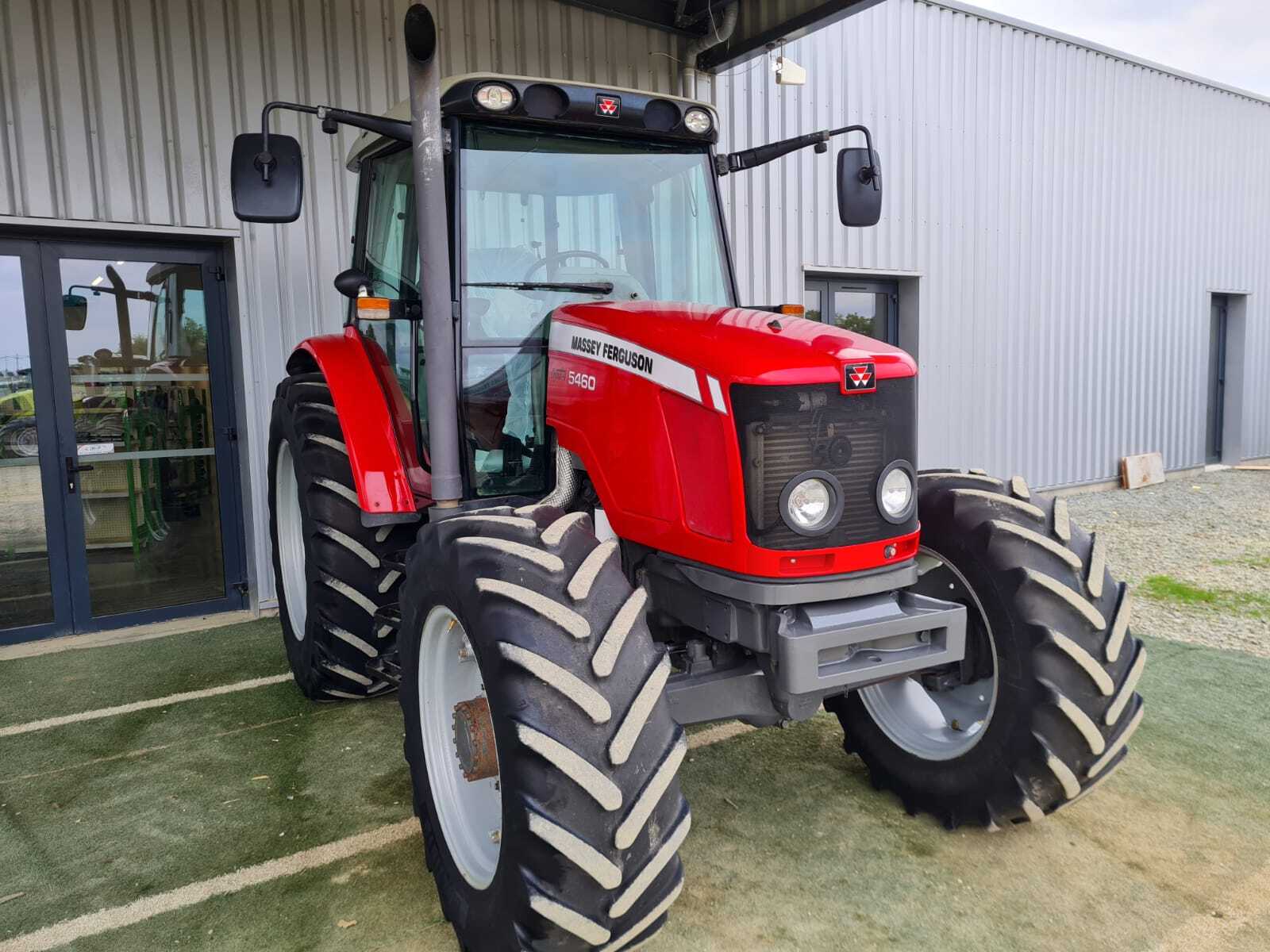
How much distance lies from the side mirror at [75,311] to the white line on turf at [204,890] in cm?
344

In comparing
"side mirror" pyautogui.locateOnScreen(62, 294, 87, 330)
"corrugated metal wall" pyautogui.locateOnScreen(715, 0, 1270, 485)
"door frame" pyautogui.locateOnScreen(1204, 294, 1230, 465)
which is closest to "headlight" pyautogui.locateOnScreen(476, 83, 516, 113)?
"side mirror" pyautogui.locateOnScreen(62, 294, 87, 330)

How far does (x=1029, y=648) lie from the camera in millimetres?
2441

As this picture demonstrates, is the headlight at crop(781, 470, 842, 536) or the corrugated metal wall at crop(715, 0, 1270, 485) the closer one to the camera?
the headlight at crop(781, 470, 842, 536)

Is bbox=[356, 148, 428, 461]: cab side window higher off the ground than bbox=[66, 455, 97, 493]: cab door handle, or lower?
higher

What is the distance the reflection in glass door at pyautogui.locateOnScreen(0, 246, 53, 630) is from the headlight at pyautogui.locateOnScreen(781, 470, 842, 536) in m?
4.37

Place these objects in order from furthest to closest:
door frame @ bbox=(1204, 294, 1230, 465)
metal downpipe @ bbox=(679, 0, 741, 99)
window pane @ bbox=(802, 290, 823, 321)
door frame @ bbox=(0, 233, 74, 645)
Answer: door frame @ bbox=(1204, 294, 1230, 465)
window pane @ bbox=(802, 290, 823, 321)
metal downpipe @ bbox=(679, 0, 741, 99)
door frame @ bbox=(0, 233, 74, 645)

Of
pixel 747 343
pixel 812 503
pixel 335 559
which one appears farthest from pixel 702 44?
pixel 812 503

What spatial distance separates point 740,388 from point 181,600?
4358 mm

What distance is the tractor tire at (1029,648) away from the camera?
7.95ft

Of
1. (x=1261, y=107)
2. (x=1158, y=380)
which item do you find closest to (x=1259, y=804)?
(x=1158, y=380)

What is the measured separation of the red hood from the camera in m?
2.17

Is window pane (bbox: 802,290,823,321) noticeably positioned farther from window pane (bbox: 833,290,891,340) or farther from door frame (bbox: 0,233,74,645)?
door frame (bbox: 0,233,74,645)

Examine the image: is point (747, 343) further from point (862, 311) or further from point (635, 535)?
point (862, 311)

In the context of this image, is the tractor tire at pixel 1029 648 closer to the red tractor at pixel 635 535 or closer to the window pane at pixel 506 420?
the red tractor at pixel 635 535
